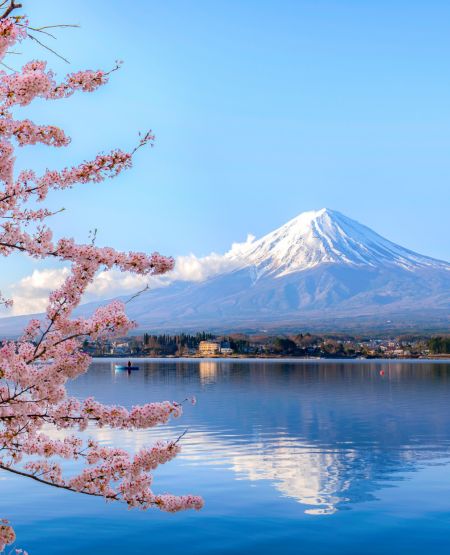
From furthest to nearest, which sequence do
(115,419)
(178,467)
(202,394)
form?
(202,394)
(178,467)
(115,419)

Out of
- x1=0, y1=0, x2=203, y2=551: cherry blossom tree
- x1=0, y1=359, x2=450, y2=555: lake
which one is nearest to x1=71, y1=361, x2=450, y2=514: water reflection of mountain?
x1=0, y1=359, x2=450, y2=555: lake

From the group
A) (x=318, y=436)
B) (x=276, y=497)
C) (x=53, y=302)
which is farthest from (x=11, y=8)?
(x=318, y=436)

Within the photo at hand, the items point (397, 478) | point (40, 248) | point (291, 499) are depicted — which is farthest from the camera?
point (397, 478)

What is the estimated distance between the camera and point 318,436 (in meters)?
39.4

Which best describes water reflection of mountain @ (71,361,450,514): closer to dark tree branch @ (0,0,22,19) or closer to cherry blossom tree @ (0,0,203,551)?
cherry blossom tree @ (0,0,203,551)

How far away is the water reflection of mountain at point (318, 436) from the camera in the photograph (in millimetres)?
26703

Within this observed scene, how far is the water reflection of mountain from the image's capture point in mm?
26703

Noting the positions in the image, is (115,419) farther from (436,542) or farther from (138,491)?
(436,542)

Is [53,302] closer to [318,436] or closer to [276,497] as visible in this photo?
[276,497]

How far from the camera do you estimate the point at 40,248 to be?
7.25 meters

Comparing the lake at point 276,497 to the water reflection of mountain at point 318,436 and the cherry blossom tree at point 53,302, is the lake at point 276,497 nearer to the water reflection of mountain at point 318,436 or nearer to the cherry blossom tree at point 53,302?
the water reflection of mountain at point 318,436

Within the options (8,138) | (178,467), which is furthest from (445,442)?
(8,138)

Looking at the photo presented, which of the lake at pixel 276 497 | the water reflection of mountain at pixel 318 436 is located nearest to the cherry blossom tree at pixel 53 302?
the lake at pixel 276 497

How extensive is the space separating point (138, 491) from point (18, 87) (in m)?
4.21
